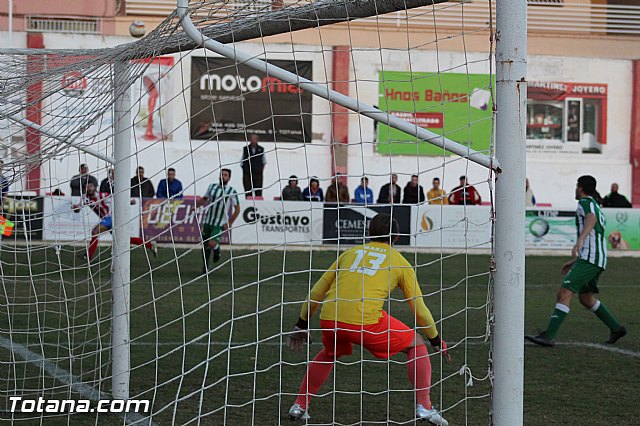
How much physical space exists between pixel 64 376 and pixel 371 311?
104 inches

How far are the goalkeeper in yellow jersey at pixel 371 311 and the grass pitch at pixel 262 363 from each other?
14cm

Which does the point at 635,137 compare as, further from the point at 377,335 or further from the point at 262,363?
the point at 377,335

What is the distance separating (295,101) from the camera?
28.1 m

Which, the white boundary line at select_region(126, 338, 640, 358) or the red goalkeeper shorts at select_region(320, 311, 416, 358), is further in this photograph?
the white boundary line at select_region(126, 338, 640, 358)

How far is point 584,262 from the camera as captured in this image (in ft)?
31.2

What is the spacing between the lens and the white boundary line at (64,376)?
6137 millimetres

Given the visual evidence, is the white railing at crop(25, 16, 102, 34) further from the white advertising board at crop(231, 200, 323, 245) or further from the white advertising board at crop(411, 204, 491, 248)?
the white advertising board at crop(411, 204, 491, 248)

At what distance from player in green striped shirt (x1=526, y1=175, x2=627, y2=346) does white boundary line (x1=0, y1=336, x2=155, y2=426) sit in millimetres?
4389

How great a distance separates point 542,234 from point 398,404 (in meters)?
15.9

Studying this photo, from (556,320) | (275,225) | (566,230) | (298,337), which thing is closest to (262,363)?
(298,337)

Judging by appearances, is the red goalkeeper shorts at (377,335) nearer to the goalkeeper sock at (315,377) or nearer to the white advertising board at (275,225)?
the goalkeeper sock at (315,377)

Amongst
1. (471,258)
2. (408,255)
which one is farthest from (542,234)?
(408,255)

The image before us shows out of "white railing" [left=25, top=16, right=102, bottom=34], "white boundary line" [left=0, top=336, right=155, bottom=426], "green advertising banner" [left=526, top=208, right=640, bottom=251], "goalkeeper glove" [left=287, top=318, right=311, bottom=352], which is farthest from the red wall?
"goalkeeper glove" [left=287, top=318, right=311, bottom=352]

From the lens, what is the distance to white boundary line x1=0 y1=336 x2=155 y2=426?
6.14 meters
